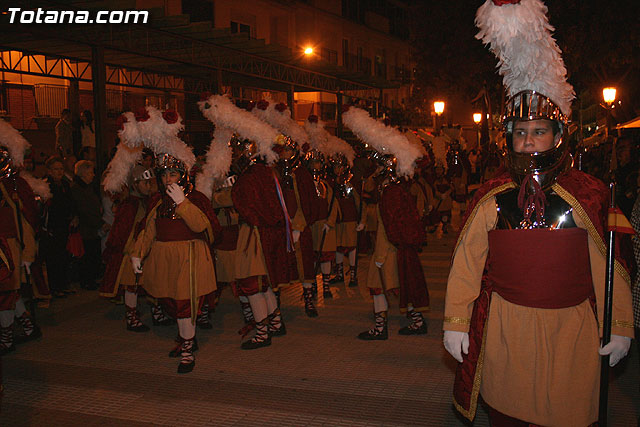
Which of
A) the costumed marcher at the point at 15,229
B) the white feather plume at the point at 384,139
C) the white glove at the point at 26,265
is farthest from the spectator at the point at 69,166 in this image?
the white feather plume at the point at 384,139

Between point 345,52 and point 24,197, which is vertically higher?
point 345,52

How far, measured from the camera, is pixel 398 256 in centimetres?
699

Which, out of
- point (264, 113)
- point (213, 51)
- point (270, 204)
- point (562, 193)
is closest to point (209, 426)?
point (270, 204)

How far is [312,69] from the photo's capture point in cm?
2159

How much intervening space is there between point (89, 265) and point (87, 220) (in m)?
0.73

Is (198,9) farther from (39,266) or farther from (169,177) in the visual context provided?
(169,177)

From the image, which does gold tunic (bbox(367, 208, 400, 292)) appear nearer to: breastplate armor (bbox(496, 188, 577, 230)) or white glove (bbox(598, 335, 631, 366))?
breastplate armor (bbox(496, 188, 577, 230))

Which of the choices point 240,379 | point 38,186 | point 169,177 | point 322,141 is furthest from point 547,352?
point 322,141

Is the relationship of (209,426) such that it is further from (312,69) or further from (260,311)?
(312,69)

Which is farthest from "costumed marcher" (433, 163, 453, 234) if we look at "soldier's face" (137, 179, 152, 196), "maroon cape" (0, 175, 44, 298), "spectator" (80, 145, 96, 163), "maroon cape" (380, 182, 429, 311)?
"maroon cape" (0, 175, 44, 298)

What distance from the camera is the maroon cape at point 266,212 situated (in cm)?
676

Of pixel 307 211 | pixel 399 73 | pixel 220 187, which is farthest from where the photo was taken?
pixel 399 73

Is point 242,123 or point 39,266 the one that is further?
point 39,266

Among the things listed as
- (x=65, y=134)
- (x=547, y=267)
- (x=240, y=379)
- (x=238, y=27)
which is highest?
(x=238, y=27)
